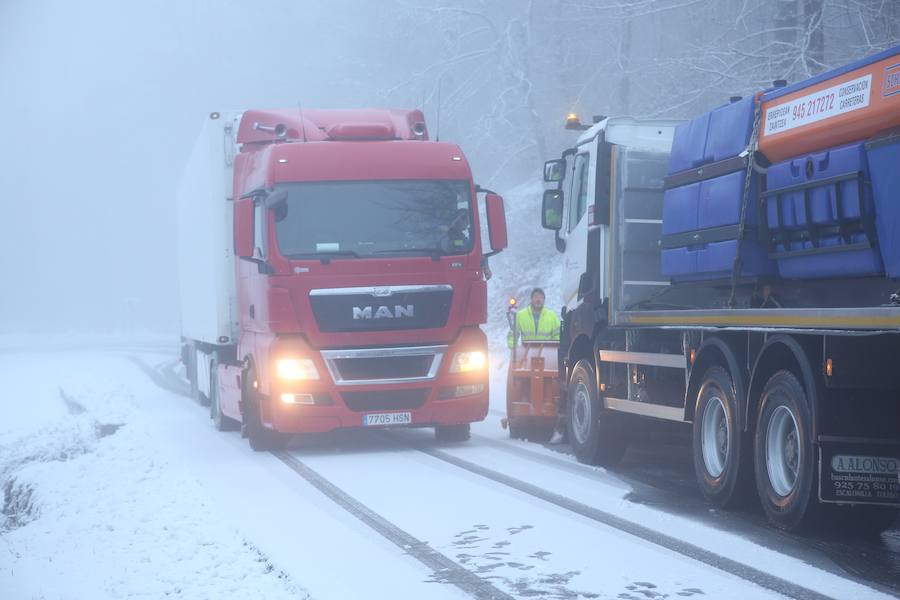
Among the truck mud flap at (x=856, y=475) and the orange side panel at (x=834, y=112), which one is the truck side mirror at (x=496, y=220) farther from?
the truck mud flap at (x=856, y=475)

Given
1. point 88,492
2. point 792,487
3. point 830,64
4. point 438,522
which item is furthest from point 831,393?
point 830,64

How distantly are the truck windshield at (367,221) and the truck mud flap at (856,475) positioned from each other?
21.3ft

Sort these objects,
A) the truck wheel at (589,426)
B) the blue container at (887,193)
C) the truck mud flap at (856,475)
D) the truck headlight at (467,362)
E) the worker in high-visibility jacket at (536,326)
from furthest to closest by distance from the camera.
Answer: the worker in high-visibility jacket at (536,326), the truck headlight at (467,362), the truck wheel at (589,426), the truck mud flap at (856,475), the blue container at (887,193)

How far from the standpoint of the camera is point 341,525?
9.11 metres

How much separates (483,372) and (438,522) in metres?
4.84

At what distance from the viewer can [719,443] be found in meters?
9.59

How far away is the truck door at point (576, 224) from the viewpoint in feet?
41.7

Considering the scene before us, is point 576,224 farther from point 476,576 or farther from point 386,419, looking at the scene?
point 476,576

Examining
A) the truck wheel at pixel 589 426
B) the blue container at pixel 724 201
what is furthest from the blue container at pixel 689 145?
the truck wheel at pixel 589 426

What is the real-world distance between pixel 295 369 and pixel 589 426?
313 centimetres

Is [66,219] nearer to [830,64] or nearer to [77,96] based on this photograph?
[77,96]

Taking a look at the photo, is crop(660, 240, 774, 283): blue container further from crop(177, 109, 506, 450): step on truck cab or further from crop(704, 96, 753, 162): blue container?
crop(177, 109, 506, 450): step on truck cab

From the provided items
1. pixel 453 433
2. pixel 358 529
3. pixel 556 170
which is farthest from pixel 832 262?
pixel 453 433

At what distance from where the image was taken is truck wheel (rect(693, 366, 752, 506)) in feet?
29.7
